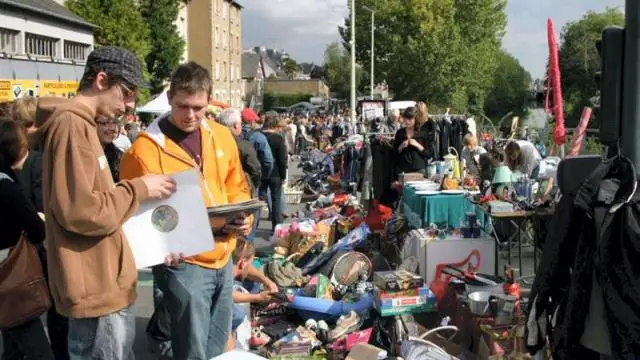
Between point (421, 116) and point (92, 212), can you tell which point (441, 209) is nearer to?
point (421, 116)

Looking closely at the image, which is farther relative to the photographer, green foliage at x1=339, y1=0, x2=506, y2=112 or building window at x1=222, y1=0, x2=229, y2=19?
building window at x1=222, y1=0, x2=229, y2=19

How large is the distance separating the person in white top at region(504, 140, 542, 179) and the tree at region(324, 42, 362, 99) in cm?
8247

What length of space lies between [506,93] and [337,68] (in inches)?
1004

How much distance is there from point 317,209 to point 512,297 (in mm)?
6047

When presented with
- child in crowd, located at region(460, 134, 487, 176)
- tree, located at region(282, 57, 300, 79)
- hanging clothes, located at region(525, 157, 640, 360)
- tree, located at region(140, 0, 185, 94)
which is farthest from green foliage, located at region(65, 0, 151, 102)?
tree, located at region(282, 57, 300, 79)

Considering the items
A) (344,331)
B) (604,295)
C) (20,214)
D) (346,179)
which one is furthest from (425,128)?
(604,295)

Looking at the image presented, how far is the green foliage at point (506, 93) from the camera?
3430 inches

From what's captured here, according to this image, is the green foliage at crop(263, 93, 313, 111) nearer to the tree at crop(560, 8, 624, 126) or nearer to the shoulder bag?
the tree at crop(560, 8, 624, 126)

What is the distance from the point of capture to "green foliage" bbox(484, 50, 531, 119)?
87.1 m

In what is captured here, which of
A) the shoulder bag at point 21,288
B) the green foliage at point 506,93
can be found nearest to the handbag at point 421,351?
the shoulder bag at point 21,288

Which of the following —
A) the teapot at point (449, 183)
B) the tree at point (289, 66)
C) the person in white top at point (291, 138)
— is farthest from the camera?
the tree at point (289, 66)

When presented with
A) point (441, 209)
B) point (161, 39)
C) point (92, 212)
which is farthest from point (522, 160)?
point (161, 39)

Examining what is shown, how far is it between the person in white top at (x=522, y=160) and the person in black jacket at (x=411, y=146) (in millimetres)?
1093

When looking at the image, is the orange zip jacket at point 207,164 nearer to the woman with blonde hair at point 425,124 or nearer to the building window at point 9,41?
the woman with blonde hair at point 425,124
